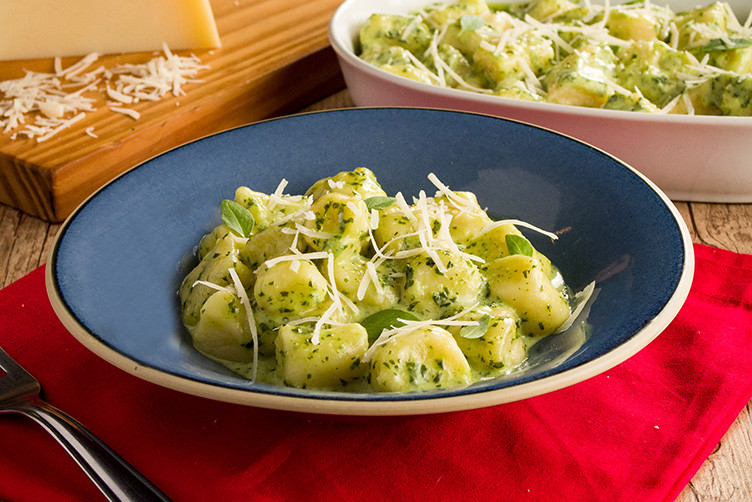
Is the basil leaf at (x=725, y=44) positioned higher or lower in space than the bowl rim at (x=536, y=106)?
lower

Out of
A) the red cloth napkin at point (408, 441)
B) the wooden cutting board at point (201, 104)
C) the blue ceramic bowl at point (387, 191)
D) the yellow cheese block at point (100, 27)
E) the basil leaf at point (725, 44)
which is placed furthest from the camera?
the yellow cheese block at point (100, 27)

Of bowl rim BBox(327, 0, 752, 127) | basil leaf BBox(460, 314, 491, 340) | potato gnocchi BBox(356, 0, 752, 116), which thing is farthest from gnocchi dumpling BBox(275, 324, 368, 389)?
potato gnocchi BBox(356, 0, 752, 116)

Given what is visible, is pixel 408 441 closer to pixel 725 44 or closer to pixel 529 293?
pixel 529 293

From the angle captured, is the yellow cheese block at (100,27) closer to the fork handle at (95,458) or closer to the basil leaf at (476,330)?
the fork handle at (95,458)

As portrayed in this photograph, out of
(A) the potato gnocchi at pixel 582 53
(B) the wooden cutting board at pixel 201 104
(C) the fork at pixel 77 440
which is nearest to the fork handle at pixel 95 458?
(C) the fork at pixel 77 440

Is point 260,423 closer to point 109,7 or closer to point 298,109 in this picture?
point 298,109

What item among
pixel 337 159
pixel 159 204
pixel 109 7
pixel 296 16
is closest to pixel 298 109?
pixel 296 16
